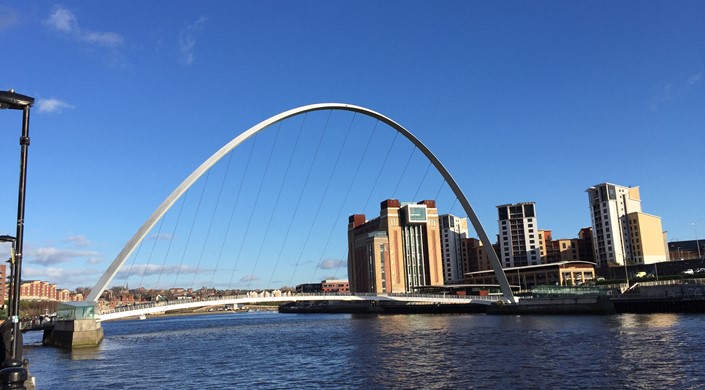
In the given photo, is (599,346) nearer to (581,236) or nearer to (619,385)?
(619,385)

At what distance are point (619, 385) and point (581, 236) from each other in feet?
505

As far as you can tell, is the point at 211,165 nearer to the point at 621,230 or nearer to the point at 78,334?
the point at 78,334

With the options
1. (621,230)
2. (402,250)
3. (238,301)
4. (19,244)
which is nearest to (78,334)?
(238,301)

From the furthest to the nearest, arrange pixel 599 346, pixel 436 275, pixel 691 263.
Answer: pixel 436 275 → pixel 691 263 → pixel 599 346

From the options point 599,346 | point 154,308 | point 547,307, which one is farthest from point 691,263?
point 154,308

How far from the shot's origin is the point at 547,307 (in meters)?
66.2

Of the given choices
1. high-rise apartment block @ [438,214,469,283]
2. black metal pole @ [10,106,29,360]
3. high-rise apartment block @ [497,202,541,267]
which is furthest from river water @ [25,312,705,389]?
high-rise apartment block @ [438,214,469,283]

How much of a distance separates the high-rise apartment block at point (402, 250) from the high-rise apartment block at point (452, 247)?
20.2 metres

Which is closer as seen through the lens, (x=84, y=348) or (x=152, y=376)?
(x=152, y=376)

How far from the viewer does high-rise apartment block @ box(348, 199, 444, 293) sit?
15538cm

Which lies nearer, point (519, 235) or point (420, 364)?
point (420, 364)

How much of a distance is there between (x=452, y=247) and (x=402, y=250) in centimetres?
2908

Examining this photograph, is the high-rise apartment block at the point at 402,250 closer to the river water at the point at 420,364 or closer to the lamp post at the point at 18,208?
the river water at the point at 420,364

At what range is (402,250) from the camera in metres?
159
